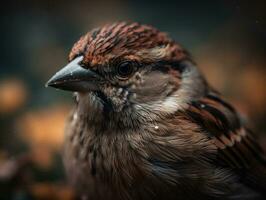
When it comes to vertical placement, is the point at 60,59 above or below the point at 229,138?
above

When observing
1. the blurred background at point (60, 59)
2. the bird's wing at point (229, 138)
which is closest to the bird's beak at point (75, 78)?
the bird's wing at point (229, 138)

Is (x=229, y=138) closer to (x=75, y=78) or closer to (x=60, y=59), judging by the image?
(x=75, y=78)

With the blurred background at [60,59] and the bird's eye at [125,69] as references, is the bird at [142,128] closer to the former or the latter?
the bird's eye at [125,69]


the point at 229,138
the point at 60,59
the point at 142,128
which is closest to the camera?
the point at 142,128

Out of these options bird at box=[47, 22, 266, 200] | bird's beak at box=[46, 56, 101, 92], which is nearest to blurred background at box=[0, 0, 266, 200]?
bird at box=[47, 22, 266, 200]

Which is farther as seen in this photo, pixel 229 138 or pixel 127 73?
pixel 229 138

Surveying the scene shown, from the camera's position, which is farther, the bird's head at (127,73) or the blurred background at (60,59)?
the blurred background at (60,59)

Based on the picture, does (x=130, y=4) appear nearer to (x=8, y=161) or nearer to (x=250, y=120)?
(x=250, y=120)

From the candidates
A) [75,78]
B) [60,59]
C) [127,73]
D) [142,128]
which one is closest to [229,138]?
[142,128]
